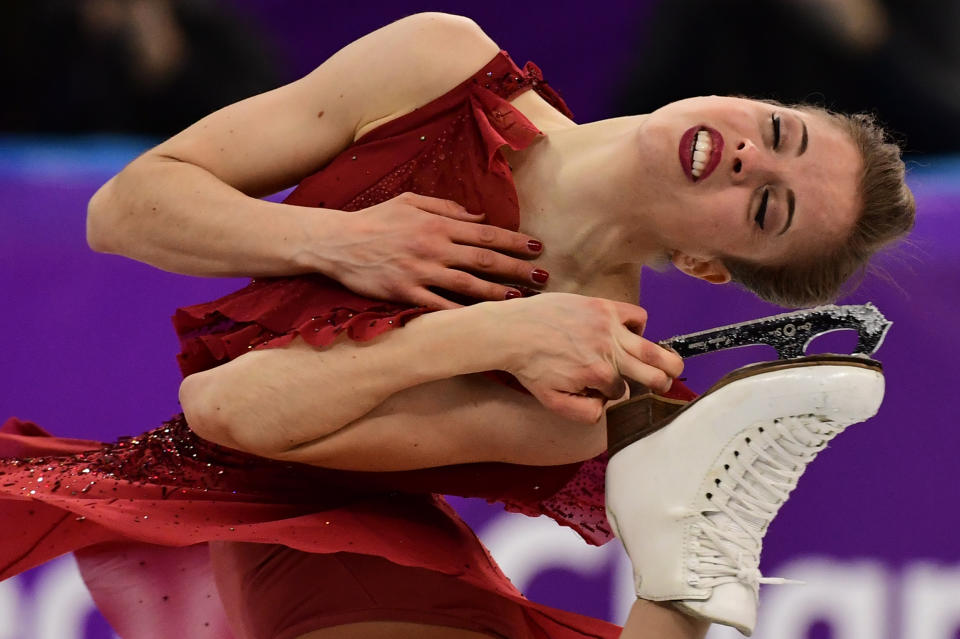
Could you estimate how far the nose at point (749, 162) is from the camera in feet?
6.23

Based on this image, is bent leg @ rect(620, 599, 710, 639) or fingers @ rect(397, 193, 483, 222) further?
fingers @ rect(397, 193, 483, 222)

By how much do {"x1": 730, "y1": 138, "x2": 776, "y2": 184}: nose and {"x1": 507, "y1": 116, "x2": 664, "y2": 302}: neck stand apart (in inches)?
5.7

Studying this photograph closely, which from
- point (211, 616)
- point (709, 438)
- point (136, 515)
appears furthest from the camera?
point (211, 616)

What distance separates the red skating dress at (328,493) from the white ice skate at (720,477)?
0.92 feet

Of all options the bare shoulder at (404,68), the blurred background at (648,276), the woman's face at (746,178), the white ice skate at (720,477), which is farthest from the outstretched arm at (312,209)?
the blurred background at (648,276)

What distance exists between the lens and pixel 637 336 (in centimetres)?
171

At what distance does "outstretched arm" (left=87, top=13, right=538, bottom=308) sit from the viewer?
1.84m

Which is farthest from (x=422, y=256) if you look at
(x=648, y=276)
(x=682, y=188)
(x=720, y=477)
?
(x=648, y=276)

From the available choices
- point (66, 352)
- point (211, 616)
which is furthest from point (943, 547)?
point (66, 352)

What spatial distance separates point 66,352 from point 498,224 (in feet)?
5.00

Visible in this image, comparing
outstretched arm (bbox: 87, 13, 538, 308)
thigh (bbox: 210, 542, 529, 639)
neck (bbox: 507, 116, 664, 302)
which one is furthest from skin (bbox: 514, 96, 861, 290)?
thigh (bbox: 210, 542, 529, 639)

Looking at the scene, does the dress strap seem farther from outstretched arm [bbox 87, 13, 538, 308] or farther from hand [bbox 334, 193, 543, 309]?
hand [bbox 334, 193, 543, 309]

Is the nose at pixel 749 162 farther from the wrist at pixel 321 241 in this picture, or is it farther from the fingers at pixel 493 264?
the wrist at pixel 321 241

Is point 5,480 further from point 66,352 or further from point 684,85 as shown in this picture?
point 684,85
